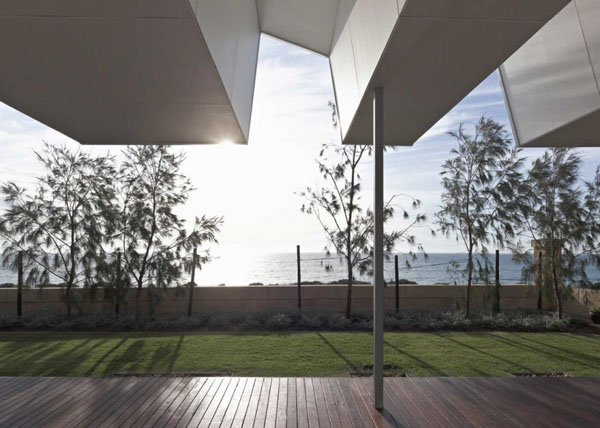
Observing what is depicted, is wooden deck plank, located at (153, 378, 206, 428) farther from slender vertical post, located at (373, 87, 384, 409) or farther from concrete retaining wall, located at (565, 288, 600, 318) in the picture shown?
concrete retaining wall, located at (565, 288, 600, 318)

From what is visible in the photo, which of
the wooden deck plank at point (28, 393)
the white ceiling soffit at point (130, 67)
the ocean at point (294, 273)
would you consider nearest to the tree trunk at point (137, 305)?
the white ceiling soffit at point (130, 67)

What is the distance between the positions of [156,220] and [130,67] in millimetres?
5971

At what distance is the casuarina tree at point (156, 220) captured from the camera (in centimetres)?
884

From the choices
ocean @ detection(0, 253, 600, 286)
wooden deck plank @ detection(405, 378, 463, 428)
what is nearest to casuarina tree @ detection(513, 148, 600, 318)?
wooden deck plank @ detection(405, 378, 463, 428)

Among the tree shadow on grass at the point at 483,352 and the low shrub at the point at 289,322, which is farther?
the low shrub at the point at 289,322

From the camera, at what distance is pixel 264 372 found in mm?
5352

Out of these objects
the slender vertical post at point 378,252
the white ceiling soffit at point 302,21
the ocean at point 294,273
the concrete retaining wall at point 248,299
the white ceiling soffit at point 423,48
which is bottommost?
the ocean at point 294,273

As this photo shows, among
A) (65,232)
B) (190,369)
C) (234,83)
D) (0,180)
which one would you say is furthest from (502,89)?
(0,180)

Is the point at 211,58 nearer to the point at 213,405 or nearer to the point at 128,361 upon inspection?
the point at 213,405

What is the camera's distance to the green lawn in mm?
5477

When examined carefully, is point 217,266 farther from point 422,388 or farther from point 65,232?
point 422,388

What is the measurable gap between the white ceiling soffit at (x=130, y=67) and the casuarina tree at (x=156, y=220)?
3376 mm

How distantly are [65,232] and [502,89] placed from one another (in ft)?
26.2

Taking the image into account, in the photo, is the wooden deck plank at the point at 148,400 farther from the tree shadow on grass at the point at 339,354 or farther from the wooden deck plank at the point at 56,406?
the tree shadow on grass at the point at 339,354
